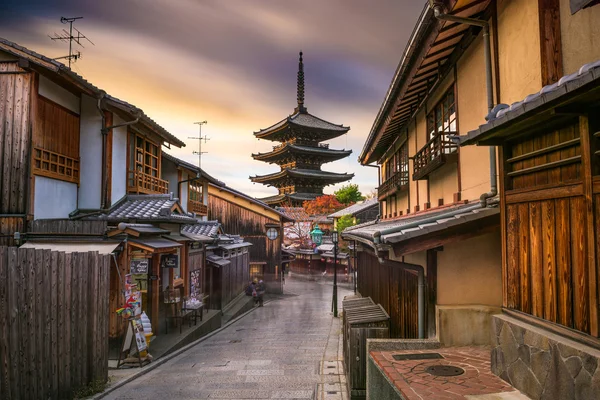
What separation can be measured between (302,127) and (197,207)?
2547 centimetres

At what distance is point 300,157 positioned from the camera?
49875mm

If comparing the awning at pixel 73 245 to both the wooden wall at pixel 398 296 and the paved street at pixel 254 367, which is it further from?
the wooden wall at pixel 398 296

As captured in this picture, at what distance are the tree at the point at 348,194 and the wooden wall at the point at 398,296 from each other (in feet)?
168

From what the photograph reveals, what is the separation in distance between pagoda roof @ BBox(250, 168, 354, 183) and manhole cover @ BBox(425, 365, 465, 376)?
41.9 m

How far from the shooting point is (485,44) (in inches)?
253

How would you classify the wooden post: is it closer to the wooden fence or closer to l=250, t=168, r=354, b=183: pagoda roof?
the wooden fence

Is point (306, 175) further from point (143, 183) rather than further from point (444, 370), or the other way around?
point (444, 370)

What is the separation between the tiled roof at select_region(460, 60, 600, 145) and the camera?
11.2 feet

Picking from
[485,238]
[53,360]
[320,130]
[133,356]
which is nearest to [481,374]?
[485,238]

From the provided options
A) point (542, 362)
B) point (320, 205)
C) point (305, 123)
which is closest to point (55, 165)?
point (542, 362)

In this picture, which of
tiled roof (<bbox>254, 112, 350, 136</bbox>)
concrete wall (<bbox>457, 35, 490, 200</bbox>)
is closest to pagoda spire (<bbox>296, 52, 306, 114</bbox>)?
tiled roof (<bbox>254, 112, 350, 136</bbox>)

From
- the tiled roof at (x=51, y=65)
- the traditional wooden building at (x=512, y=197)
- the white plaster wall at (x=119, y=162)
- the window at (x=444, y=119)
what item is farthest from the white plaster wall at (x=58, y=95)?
the window at (x=444, y=119)

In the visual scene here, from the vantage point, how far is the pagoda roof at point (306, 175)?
157 ft

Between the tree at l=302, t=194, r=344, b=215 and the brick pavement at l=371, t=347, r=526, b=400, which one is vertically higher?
the tree at l=302, t=194, r=344, b=215
